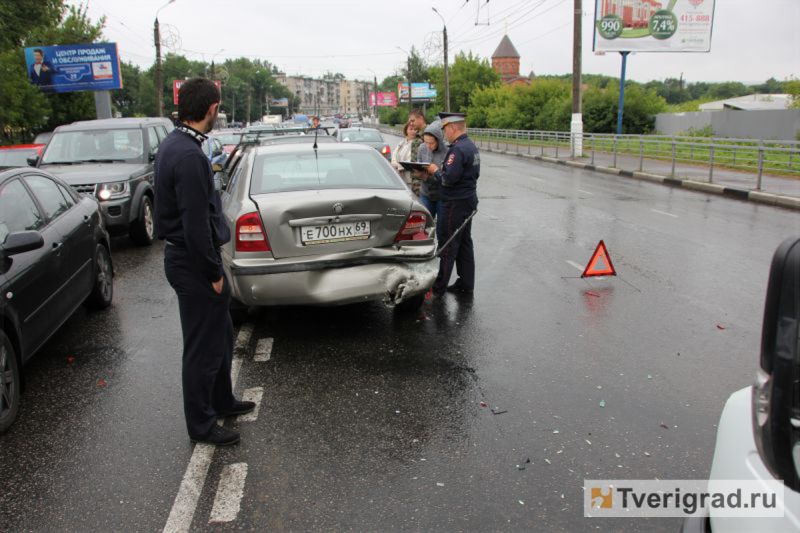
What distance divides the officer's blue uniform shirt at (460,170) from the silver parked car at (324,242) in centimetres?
93

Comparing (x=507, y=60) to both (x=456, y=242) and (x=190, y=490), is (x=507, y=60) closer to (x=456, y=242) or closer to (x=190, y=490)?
(x=456, y=242)

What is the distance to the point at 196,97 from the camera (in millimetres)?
3416

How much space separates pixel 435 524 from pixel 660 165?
23346 millimetres

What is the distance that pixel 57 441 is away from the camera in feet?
12.4

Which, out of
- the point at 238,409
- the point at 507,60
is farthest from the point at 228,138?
the point at 507,60

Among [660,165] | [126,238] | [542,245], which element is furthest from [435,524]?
[660,165]

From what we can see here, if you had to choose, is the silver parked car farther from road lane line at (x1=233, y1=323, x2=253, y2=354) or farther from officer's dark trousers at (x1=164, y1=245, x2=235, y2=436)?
officer's dark trousers at (x1=164, y1=245, x2=235, y2=436)

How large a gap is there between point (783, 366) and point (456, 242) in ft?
17.4

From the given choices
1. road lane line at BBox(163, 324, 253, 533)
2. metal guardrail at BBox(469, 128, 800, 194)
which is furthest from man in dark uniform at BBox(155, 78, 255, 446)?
metal guardrail at BBox(469, 128, 800, 194)

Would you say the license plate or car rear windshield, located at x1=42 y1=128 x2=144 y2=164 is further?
car rear windshield, located at x1=42 y1=128 x2=144 y2=164

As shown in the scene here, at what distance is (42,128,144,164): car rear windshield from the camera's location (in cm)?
1005

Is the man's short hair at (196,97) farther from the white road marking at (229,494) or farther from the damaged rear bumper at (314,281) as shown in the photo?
the white road marking at (229,494)

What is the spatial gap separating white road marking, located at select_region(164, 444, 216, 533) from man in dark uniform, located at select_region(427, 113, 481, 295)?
11.7 feet

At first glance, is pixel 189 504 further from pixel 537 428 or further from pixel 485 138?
pixel 485 138
